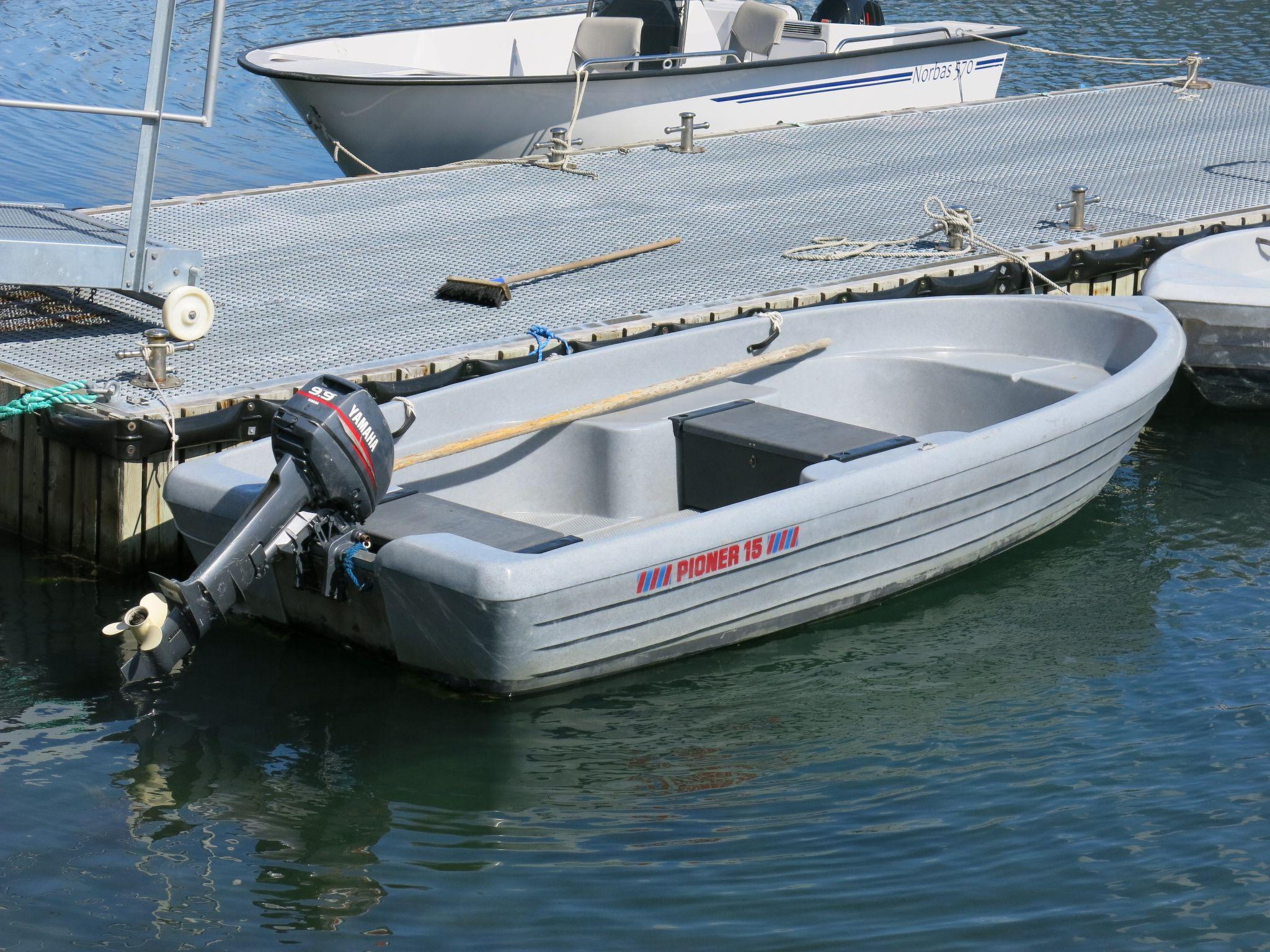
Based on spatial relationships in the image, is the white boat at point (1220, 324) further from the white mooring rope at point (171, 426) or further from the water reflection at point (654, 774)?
the white mooring rope at point (171, 426)

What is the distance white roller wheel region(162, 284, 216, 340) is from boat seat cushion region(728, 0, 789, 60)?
22.4 ft

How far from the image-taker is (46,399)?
542 centimetres

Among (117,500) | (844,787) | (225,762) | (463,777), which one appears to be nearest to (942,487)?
(844,787)

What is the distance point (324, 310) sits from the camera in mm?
6762

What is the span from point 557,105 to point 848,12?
11.2 ft

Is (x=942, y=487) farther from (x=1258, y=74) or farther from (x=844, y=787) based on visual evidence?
(x=1258, y=74)

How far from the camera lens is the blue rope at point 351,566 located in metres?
4.52

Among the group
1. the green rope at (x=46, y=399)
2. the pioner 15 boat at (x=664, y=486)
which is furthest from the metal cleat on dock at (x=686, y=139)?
the green rope at (x=46, y=399)

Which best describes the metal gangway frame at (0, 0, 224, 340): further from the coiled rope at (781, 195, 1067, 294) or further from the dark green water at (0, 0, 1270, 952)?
the coiled rope at (781, 195, 1067, 294)

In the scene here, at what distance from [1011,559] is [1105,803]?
1776 mm

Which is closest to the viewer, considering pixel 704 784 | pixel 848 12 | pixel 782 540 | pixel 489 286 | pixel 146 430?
pixel 704 784

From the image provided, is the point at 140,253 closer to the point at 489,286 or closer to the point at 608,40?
the point at 489,286

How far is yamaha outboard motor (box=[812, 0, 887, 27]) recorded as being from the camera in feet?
42.5

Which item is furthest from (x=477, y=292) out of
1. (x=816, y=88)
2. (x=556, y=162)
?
(x=816, y=88)
